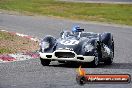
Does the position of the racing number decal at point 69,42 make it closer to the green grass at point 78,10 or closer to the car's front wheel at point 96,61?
the car's front wheel at point 96,61

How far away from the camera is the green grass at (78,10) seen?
4256 centimetres

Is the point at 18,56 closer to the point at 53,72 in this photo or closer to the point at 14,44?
the point at 53,72

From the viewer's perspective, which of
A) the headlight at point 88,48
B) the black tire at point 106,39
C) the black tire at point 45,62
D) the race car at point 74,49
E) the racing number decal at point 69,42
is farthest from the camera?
the black tire at point 106,39

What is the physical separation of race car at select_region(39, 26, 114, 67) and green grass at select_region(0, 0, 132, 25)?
23624 mm

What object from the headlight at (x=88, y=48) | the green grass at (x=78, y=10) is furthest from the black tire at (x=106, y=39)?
the green grass at (x=78, y=10)

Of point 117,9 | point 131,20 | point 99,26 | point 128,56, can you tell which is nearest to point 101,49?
point 128,56

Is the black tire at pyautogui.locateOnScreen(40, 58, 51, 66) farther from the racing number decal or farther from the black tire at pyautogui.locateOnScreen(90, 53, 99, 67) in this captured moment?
the black tire at pyautogui.locateOnScreen(90, 53, 99, 67)

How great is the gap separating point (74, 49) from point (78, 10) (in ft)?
108

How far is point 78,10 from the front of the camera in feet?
158

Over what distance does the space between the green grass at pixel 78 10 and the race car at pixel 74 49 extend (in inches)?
930

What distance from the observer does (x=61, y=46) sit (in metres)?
15.4

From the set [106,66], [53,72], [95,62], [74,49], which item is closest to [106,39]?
[106,66]

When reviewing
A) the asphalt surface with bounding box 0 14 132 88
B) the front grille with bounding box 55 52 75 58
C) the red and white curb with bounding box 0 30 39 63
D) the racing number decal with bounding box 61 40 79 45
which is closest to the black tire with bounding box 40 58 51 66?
the asphalt surface with bounding box 0 14 132 88

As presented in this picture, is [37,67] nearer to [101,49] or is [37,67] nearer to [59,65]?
[59,65]
